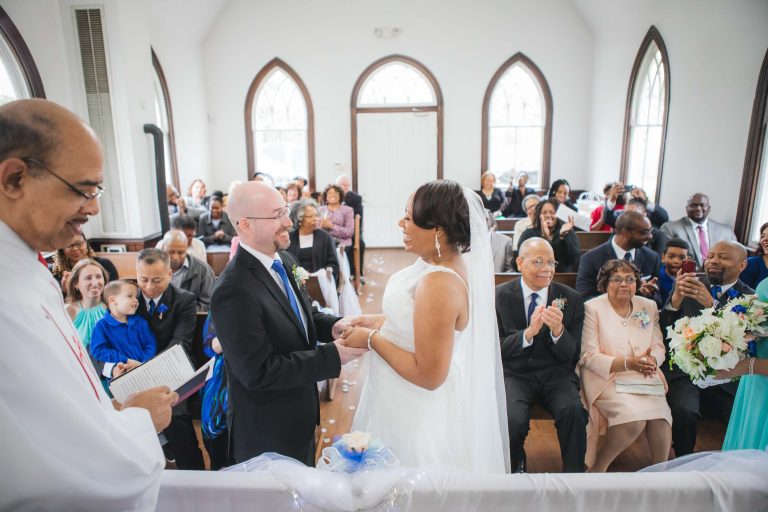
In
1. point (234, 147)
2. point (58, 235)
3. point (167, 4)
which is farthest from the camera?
point (234, 147)

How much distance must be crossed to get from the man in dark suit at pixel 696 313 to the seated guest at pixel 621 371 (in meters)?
0.18

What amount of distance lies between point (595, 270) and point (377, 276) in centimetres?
445

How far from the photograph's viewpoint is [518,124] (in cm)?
980

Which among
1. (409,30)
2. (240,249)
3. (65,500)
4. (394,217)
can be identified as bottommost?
(394,217)

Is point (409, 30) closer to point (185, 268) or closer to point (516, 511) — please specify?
point (185, 268)

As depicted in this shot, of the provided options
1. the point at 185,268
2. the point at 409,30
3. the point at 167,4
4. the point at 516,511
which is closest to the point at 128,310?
the point at 185,268

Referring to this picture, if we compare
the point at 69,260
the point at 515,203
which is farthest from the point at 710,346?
the point at 515,203

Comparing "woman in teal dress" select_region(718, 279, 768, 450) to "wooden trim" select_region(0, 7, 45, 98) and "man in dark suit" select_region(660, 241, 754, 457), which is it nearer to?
"man in dark suit" select_region(660, 241, 754, 457)

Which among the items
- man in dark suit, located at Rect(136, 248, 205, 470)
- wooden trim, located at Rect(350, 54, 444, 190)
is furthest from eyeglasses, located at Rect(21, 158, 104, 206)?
wooden trim, located at Rect(350, 54, 444, 190)

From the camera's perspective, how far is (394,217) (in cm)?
1009

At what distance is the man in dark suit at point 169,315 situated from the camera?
2.84m

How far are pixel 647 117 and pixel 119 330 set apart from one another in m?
7.98

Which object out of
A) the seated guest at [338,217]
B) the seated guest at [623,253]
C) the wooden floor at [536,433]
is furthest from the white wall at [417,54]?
the wooden floor at [536,433]

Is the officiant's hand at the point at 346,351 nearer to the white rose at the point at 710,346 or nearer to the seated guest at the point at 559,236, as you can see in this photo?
the white rose at the point at 710,346
